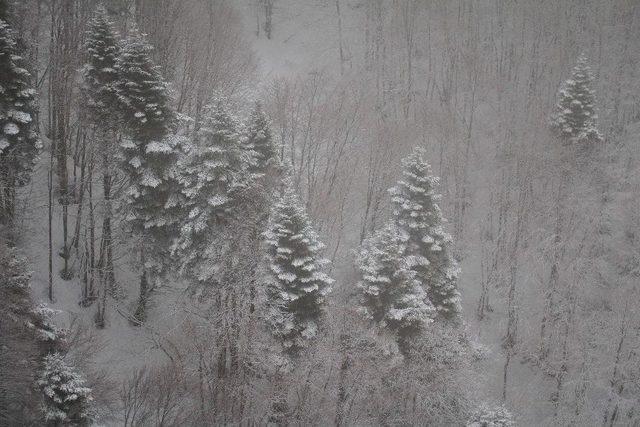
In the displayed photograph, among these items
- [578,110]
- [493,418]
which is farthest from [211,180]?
[578,110]

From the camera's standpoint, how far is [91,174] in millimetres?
20172

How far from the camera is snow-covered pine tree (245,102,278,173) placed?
69.7 ft

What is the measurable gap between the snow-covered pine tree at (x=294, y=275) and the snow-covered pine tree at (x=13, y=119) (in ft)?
32.6

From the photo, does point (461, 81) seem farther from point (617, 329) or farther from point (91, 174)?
point (91, 174)

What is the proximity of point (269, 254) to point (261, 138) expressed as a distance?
647 centimetres

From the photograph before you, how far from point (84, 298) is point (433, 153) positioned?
2338 cm

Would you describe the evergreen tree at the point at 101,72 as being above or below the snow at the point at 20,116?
above

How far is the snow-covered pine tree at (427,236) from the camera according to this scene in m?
20.7

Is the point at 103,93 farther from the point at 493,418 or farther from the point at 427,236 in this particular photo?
the point at 493,418

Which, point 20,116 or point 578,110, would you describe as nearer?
point 20,116

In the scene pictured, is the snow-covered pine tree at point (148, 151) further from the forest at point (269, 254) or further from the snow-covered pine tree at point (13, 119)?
the snow-covered pine tree at point (13, 119)

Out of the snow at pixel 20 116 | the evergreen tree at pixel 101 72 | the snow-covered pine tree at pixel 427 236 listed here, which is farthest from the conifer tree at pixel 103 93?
the snow-covered pine tree at pixel 427 236

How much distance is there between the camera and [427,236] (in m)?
20.7

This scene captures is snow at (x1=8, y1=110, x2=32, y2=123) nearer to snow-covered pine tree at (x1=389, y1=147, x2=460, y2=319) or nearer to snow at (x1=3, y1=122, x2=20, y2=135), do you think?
snow at (x1=3, y1=122, x2=20, y2=135)
